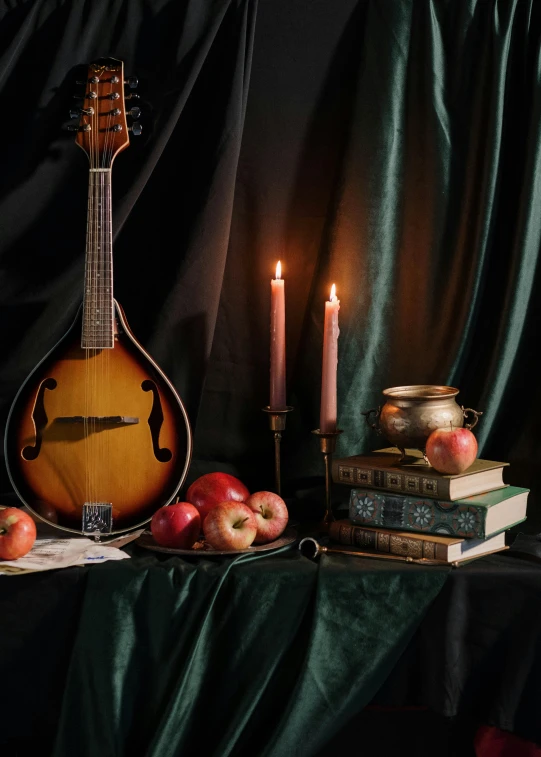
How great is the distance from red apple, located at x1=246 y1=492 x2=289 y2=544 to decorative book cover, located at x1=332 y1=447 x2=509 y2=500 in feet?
0.45

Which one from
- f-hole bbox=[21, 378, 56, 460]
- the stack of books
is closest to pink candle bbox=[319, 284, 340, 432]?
the stack of books

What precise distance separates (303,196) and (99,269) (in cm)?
56

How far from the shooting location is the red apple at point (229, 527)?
5.37 feet

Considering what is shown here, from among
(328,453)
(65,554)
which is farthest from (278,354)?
(65,554)

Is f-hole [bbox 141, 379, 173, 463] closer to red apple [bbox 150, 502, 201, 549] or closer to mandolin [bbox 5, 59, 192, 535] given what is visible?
mandolin [bbox 5, 59, 192, 535]

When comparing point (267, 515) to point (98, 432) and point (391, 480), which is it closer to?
point (391, 480)

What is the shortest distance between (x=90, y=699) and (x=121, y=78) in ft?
4.06

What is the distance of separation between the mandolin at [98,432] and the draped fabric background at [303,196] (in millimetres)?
273

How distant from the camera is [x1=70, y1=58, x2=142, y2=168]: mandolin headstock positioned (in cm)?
186

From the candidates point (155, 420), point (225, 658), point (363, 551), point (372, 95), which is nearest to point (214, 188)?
point (372, 95)

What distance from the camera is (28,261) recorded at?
2059mm

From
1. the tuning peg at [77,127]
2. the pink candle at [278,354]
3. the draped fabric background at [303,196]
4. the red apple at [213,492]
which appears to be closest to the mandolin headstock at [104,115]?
the tuning peg at [77,127]

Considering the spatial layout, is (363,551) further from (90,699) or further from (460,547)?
(90,699)

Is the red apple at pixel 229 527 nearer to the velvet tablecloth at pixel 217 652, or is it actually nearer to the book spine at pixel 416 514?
the velvet tablecloth at pixel 217 652
